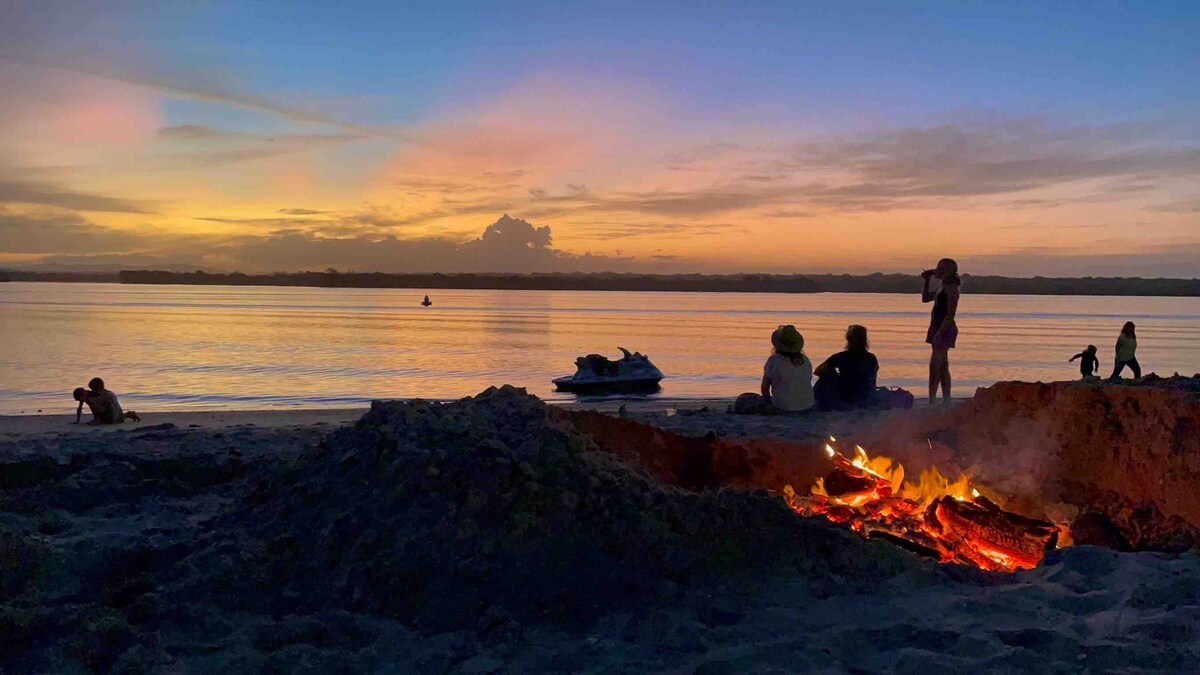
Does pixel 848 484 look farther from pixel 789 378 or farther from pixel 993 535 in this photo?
pixel 789 378

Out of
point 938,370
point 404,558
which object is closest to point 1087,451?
point 938,370

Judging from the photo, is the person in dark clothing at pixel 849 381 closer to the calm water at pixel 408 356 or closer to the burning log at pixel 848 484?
the burning log at pixel 848 484

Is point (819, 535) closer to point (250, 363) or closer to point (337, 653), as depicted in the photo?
point (337, 653)

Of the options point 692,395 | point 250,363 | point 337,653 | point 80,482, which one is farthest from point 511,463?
point 250,363

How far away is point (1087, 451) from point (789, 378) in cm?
360

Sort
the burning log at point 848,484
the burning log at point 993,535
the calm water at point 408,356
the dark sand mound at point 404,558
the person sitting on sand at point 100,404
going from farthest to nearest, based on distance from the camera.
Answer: the calm water at point 408,356 → the person sitting on sand at point 100,404 → the burning log at point 848,484 → the burning log at point 993,535 → the dark sand mound at point 404,558

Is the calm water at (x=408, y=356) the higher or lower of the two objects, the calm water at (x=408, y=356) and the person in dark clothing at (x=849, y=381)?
the lower

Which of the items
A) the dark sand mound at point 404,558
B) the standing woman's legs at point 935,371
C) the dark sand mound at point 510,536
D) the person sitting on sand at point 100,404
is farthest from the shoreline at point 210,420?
the dark sand mound at point 510,536

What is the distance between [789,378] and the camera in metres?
9.44

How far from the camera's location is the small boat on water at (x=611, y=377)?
737 inches

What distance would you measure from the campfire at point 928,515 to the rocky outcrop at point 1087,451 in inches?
18.1

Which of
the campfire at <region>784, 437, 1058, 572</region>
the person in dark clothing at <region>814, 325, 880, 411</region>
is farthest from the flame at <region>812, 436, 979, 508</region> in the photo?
the person in dark clothing at <region>814, 325, 880, 411</region>

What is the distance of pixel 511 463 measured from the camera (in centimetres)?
423

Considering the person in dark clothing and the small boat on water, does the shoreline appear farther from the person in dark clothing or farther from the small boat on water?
the small boat on water
